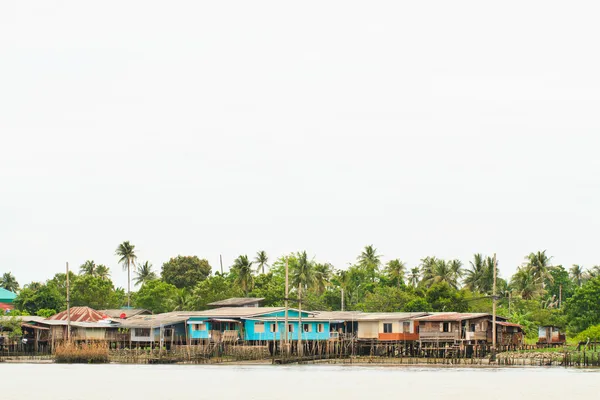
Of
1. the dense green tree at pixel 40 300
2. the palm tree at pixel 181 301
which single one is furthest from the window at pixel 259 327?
the dense green tree at pixel 40 300

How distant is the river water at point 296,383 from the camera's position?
56.1m

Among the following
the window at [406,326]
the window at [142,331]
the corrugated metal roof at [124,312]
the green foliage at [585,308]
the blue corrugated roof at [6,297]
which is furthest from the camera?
the blue corrugated roof at [6,297]

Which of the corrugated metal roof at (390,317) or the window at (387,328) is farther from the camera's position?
the window at (387,328)

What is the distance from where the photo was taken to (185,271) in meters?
138

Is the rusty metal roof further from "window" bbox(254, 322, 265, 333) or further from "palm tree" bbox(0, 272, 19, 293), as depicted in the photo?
"palm tree" bbox(0, 272, 19, 293)

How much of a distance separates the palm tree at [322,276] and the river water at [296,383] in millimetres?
41195

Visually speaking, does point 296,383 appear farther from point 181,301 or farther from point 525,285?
point 525,285

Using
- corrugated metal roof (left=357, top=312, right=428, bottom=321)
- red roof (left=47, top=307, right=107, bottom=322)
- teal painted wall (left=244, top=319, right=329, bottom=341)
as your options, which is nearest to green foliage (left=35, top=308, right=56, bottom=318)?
red roof (left=47, top=307, right=107, bottom=322)

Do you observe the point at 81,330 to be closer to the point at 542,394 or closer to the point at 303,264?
the point at 303,264

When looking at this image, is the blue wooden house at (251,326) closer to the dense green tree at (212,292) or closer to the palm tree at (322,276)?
the dense green tree at (212,292)

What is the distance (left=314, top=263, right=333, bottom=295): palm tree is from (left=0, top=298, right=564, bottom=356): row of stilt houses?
26.5 metres

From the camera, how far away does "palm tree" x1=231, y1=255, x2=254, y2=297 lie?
116 m

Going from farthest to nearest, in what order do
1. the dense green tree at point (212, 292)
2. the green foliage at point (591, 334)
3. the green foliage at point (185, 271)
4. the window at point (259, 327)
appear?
the green foliage at point (185, 271) < the dense green tree at point (212, 292) < the window at point (259, 327) < the green foliage at point (591, 334)

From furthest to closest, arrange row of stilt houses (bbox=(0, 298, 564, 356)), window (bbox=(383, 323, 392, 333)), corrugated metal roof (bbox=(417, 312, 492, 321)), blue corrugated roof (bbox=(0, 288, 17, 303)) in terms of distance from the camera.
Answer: blue corrugated roof (bbox=(0, 288, 17, 303)), window (bbox=(383, 323, 392, 333)), row of stilt houses (bbox=(0, 298, 564, 356)), corrugated metal roof (bbox=(417, 312, 492, 321))
